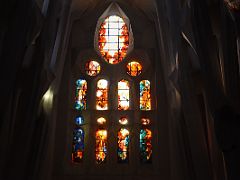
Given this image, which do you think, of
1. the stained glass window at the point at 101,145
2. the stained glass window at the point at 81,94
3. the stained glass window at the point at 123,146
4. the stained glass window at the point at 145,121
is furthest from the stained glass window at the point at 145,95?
the stained glass window at the point at 81,94

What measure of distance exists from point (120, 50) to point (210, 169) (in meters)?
6.06

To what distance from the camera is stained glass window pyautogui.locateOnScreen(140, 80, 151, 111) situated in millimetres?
11273

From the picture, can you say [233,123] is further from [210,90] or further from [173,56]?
[173,56]

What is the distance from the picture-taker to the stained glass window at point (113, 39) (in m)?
12.1

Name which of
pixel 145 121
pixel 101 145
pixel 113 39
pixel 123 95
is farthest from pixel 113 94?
pixel 113 39

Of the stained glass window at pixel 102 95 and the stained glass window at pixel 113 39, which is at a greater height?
the stained glass window at pixel 113 39

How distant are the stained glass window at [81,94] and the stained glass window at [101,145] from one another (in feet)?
2.78

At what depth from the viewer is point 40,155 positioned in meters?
7.88

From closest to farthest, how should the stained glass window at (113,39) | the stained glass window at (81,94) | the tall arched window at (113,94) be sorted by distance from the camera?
the tall arched window at (113,94)
the stained glass window at (81,94)
the stained glass window at (113,39)

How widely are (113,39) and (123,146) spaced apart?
3.37 meters

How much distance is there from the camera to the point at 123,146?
35.4 ft

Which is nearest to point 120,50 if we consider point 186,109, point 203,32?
point 186,109

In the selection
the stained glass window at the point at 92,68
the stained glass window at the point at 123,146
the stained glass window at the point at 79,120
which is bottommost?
the stained glass window at the point at 123,146

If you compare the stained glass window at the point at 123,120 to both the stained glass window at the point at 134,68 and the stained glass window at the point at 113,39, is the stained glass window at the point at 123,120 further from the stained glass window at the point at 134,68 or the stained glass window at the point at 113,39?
the stained glass window at the point at 113,39
